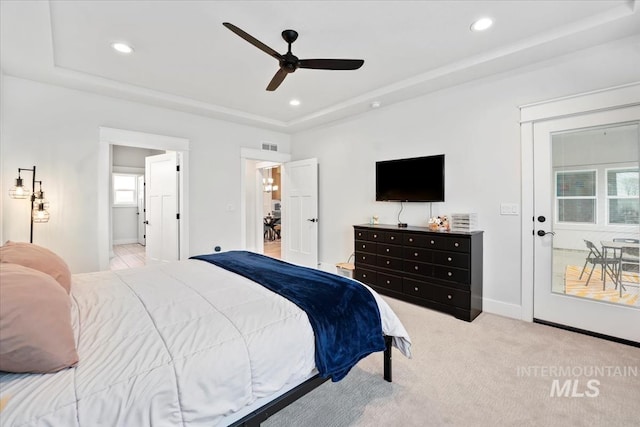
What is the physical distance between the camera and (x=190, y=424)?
1.10 m

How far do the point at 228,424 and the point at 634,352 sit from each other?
3162mm

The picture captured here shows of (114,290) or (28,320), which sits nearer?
(28,320)

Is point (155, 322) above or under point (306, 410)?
above

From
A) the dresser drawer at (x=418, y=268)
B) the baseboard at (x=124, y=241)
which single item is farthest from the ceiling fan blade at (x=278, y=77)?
the baseboard at (x=124, y=241)

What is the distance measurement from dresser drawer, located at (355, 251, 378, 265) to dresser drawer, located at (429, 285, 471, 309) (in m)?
0.83

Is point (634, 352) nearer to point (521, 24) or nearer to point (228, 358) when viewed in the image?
point (521, 24)

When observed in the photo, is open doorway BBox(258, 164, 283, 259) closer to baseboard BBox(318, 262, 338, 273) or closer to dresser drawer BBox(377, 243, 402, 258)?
baseboard BBox(318, 262, 338, 273)

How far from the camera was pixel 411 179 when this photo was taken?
386 cm

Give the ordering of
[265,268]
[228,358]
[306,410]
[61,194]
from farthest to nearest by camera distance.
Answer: [61,194] → [265,268] → [306,410] → [228,358]

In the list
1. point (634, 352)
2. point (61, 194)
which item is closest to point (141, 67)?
point (61, 194)

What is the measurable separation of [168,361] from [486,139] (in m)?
3.55

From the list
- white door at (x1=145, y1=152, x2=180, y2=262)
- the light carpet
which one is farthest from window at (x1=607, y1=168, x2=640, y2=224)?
white door at (x1=145, y1=152, x2=180, y2=262)

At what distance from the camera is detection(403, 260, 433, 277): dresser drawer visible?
10.9 ft

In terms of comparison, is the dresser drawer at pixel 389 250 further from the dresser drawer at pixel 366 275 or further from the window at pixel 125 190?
the window at pixel 125 190
